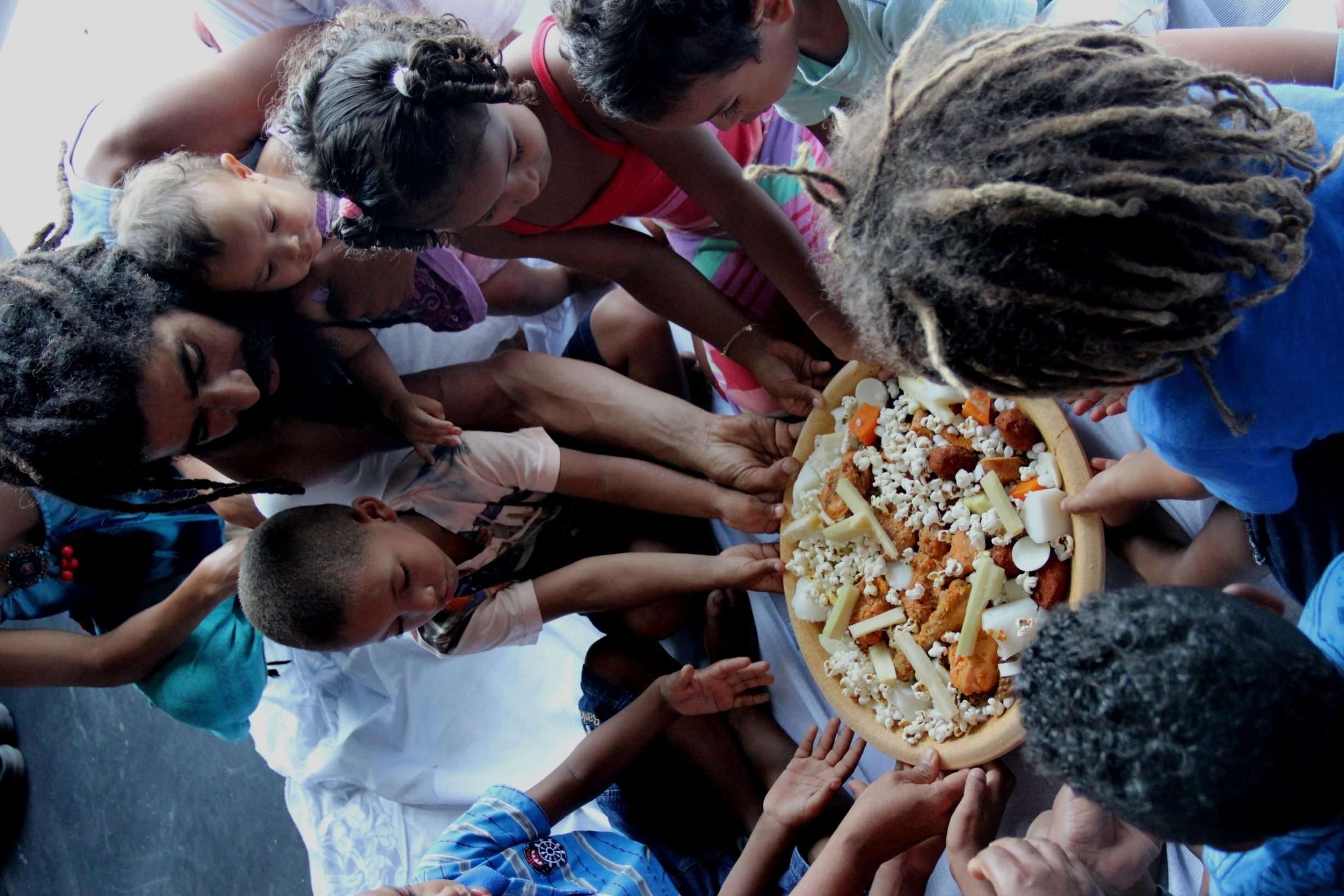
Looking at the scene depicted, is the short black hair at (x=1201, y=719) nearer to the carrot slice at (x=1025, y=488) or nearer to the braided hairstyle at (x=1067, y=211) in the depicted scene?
the braided hairstyle at (x=1067, y=211)

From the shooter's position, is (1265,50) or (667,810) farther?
(667,810)

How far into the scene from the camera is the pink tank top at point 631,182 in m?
1.04

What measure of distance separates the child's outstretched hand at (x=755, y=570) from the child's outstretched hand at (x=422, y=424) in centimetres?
42

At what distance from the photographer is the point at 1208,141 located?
1.78 feet

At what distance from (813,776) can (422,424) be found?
0.71m

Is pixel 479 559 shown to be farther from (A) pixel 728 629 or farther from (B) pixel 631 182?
(B) pixel 631 182

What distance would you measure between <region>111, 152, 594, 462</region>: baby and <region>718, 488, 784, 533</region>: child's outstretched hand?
15.3 inches

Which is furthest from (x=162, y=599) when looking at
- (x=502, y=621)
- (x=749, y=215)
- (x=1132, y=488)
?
(x=1132, y=488)

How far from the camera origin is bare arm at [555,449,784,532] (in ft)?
4.18

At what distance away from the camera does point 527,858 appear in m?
1.22

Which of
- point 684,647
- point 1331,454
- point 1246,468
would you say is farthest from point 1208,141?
point 684,647

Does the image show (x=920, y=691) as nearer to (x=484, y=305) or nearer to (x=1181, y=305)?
(x=1181, y=305)

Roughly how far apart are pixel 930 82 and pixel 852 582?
2.15ft

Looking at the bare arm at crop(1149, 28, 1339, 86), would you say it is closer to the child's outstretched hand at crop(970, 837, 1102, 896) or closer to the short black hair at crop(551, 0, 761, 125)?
the short black hair at crop(551, 0, 761, 125)
